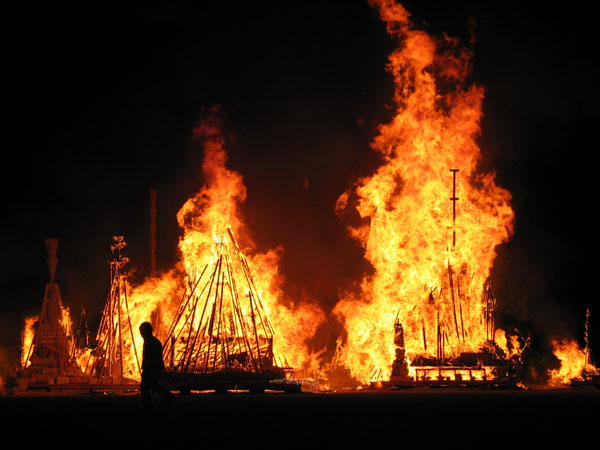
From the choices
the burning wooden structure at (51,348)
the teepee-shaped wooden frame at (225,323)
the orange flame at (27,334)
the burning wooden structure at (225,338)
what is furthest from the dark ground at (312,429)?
the orange flame at (27,334)

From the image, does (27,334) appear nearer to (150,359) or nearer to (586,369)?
(586,369)

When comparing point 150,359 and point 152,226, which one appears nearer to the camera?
point 150,359

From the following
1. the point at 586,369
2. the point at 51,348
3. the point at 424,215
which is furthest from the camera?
the point at 586,369

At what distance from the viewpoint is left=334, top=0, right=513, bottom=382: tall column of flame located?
74750 millimetres

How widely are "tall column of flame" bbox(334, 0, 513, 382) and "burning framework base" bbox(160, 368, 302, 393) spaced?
31.4 feet

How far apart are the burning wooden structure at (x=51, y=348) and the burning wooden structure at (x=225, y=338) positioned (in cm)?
989

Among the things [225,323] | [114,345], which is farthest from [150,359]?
[114,345]

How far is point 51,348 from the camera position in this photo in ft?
272

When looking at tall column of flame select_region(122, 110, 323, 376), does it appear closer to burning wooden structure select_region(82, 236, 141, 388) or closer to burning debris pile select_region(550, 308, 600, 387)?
burning wooden structure select_region(82, 236, 141, 388)

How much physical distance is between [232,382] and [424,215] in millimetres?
19886

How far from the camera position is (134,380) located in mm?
81625

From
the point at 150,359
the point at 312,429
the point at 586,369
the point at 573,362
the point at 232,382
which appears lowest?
the point at 312,429

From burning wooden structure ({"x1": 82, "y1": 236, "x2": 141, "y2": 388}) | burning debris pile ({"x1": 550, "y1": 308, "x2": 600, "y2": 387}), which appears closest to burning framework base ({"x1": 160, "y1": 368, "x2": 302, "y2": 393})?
burning wooden structure ({"x1": 82, "y1": 236, "x2": 141, "y2": 388})

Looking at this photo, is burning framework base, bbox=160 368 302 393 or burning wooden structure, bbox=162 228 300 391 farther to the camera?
burning wooden structure, bbox=162 228 300 391
